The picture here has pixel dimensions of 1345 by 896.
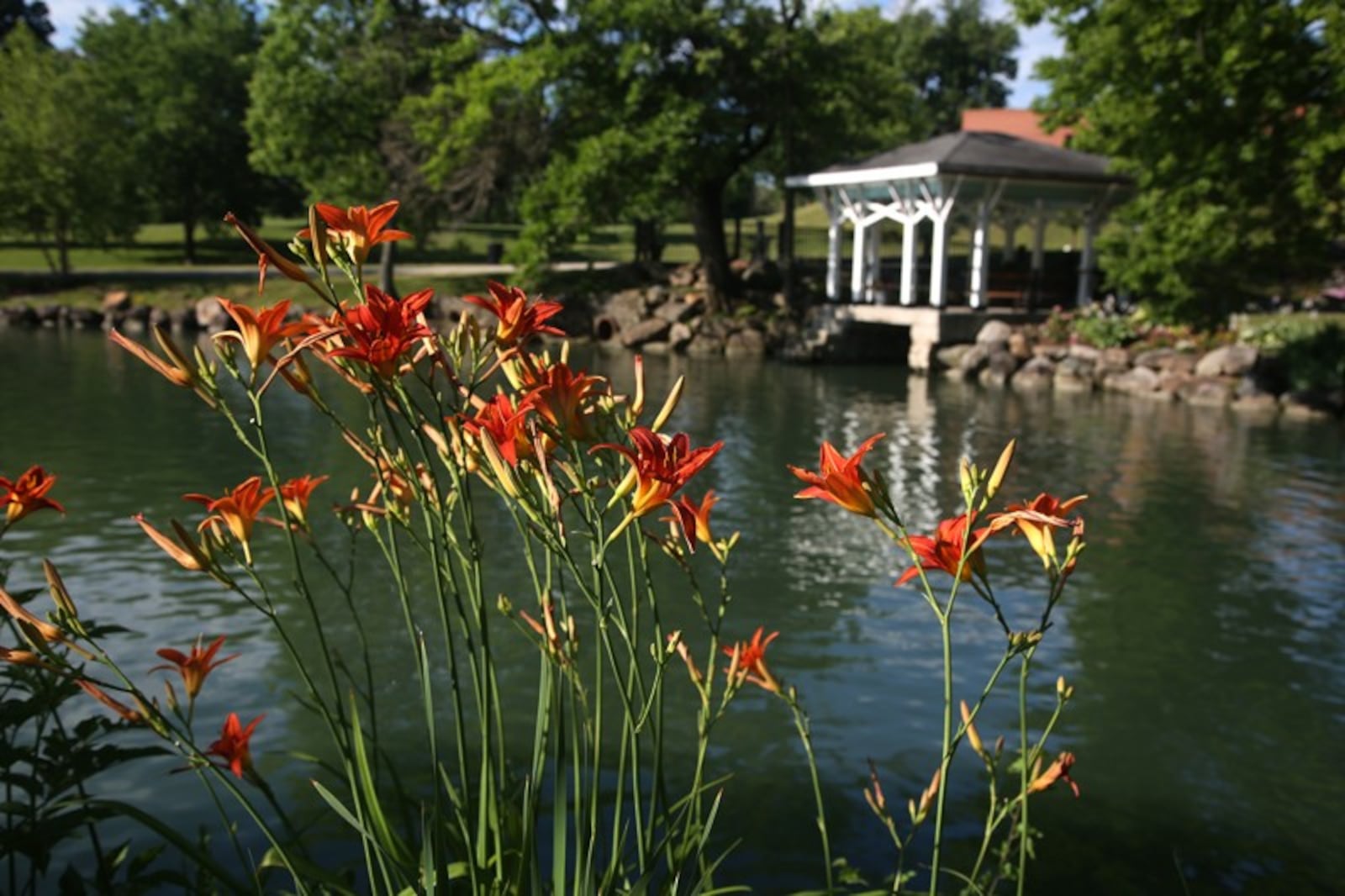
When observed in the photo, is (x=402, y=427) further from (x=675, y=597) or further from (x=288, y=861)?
(x=288, y=861)

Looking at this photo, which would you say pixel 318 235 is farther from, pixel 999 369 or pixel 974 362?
pixel 974 362

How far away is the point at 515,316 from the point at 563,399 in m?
0.15

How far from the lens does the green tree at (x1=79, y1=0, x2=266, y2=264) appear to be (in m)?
36.2

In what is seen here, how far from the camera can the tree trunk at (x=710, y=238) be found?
1057 inches

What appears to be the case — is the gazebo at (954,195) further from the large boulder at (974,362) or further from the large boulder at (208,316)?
the large boulder at (208,316)

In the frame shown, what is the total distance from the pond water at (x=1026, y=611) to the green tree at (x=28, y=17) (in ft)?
145

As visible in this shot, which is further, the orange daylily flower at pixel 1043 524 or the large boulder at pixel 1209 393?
the large boulder at pixel 1209 393

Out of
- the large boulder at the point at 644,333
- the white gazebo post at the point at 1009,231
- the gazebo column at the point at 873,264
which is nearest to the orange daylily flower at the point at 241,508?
the large boulder at the point at 644,333

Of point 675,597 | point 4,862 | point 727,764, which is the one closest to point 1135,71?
point 675,597

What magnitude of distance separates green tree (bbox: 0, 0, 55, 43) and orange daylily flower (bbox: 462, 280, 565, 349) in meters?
55.2

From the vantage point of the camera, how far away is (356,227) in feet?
5.82

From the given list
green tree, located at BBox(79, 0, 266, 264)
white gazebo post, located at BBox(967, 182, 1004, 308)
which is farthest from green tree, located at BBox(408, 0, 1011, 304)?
green tree, located at BBox(79, 0, 266, 264)

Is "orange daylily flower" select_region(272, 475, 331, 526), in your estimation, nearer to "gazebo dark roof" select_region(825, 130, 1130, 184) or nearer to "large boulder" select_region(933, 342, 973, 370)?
"large boulder" select_region(933, 342, 973, 370)

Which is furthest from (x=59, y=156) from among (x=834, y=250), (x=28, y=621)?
(x=28, y=621)
